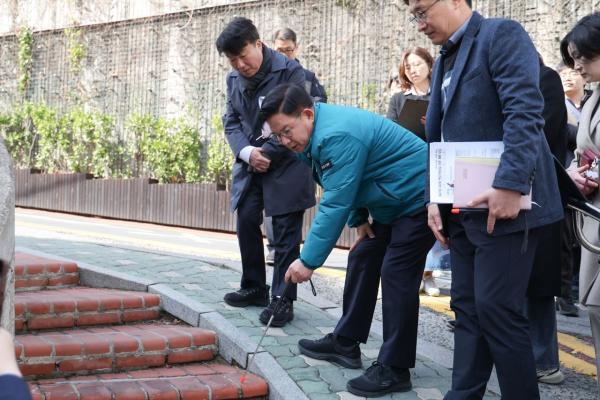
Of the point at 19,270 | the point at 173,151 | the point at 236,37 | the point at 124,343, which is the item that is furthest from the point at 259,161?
the point at 173,151

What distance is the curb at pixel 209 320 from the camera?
4.01 metres

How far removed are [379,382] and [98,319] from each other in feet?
6.93

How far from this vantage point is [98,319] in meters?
4.97

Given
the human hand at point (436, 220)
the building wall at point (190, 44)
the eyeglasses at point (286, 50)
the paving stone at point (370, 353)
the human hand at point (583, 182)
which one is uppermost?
the building wall at point (190, 44)

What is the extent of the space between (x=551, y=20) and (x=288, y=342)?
6960 millimetres

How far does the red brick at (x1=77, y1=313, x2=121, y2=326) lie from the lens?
4914mm

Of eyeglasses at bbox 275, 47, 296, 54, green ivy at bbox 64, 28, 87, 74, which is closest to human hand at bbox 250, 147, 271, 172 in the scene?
eyeglasses at bbox 275, 47, 296, 54

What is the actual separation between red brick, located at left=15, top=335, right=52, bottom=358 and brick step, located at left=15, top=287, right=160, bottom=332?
0.41 meters

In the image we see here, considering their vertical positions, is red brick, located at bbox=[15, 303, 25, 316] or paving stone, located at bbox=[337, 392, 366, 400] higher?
red brick, located at bbox=[15, 303, 25, 316]

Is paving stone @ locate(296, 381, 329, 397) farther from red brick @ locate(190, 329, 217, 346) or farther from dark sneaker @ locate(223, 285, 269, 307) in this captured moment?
dark sneaker @ locate(223, 285, 269, 307)

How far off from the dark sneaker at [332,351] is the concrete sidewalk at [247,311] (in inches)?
1.6

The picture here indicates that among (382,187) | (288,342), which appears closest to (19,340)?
(288,342)

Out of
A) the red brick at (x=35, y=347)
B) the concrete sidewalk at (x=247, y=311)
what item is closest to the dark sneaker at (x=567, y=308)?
the concrete sidewalk at (x=247, y=311)

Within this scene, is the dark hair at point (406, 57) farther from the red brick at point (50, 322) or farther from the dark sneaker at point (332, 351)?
the red brick at point (50, 322)
